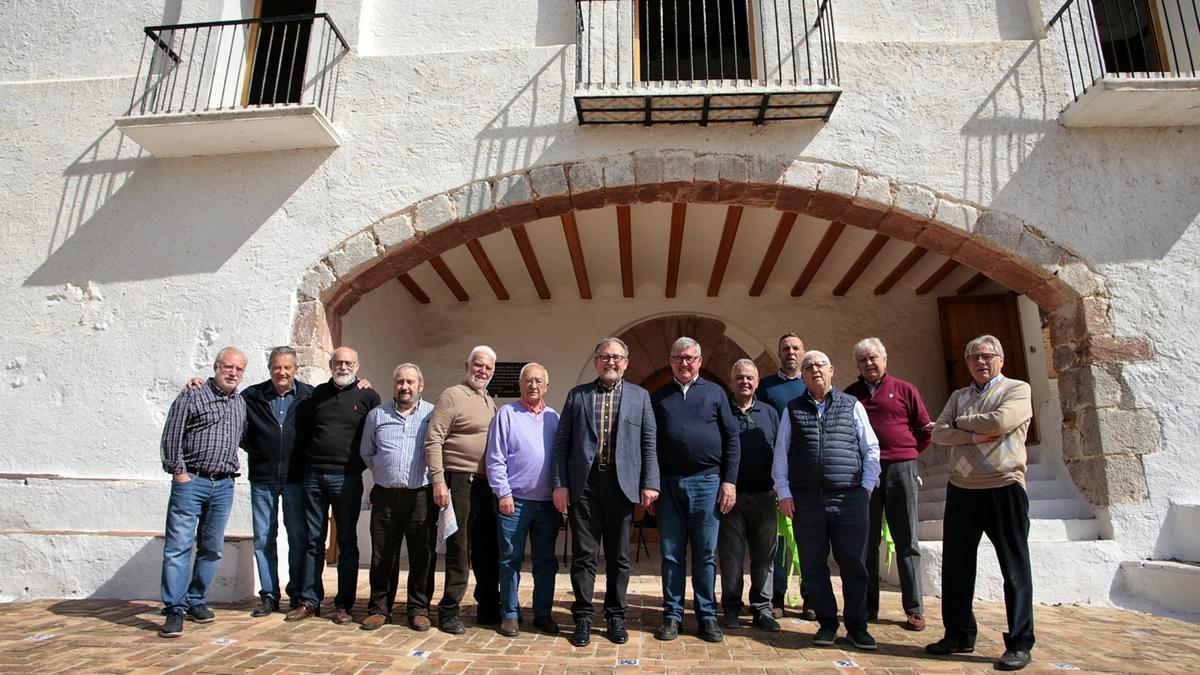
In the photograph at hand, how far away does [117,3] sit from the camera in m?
5.35

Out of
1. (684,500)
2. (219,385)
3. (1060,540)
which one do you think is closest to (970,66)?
(1060,540)

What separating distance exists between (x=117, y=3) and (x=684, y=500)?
569 centimetres

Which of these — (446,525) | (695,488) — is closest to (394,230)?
(446,525)

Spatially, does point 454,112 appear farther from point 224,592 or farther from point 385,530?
point 224,592

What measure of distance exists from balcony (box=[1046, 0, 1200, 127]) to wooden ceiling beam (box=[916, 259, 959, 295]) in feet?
6.09

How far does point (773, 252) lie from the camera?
6.07 metres

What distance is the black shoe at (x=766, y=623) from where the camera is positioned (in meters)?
3.04

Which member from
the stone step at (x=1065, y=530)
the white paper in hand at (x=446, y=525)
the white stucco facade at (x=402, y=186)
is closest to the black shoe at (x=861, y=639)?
the white paper in hand at (x=446, y=525)

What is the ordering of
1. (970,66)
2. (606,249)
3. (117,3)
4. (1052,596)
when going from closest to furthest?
1. (1052,596)
2. (970,66)
3. (117,3)
4. (606,249)

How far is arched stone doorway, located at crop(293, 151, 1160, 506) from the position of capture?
14.1 feet

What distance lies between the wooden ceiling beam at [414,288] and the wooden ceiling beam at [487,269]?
66 cm

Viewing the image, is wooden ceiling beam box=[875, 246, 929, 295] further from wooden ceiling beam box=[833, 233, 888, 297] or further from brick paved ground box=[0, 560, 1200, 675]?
brick paved ground box=[0, 560, 1200, 675]

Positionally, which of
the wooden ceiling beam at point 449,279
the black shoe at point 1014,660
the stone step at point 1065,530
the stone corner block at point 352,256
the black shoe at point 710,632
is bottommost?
the black shoe at point 1014,660

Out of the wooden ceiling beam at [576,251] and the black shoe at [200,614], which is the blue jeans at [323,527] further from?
the wooden ceiling beam at [576,251]
